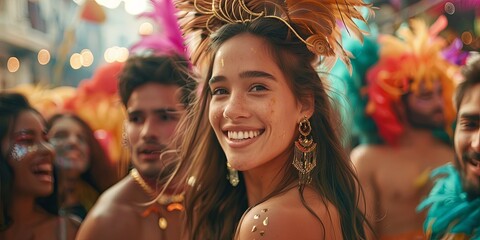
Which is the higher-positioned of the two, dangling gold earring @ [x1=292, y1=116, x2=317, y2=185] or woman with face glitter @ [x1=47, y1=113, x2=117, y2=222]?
dangling gold earring @ [x1=292, y1=116, x2=317, y2=185]

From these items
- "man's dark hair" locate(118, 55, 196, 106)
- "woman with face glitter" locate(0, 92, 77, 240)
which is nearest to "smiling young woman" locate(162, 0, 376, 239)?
"man's dark hair" locate(118, 55, 196, 106)

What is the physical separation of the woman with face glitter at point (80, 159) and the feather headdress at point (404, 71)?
221cm

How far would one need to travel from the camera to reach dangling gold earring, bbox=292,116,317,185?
3.28 meters

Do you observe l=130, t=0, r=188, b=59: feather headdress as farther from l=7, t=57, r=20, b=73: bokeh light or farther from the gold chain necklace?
l=7, t=57, r=20, b=73: bokeh light

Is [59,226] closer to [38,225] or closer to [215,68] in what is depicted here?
[38,225]

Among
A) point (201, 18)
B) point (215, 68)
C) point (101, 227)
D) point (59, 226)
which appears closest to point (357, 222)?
point (215, 68)

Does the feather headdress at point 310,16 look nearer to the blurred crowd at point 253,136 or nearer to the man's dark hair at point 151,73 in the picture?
the blurred crowd at point 253,136

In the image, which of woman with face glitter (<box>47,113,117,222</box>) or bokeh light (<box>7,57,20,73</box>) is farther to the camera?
woman with face glitter (<box>47,113,117,222</box>)

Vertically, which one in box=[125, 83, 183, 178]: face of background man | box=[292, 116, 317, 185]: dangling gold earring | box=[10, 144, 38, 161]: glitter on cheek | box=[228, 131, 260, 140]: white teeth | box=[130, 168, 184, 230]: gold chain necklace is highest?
box=[228, 131, 260, 140]: white teeth

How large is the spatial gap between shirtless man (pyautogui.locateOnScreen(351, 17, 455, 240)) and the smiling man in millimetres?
2373

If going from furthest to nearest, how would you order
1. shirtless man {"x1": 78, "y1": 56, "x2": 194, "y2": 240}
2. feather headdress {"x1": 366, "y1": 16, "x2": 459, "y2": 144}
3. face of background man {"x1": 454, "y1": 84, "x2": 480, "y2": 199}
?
feather headdress {"x1": 366, "y1": 16, "x2": 459, "y2": 144} → shirtless man {"x1": 78, "y1": 56, "x2": 194, "y2": 240} → face of background man {"x1": 454, "y1": 84, "x2": 480, "y2": 199}

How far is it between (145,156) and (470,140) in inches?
63.2

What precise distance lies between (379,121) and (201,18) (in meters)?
3.79

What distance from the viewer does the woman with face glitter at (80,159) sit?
6.28 meters
